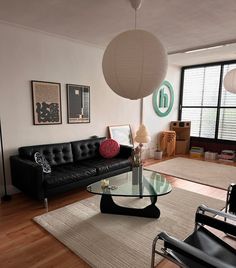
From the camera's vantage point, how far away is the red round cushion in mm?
3896

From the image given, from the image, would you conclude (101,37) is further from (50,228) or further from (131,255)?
(131,255)

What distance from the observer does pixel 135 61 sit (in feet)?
5.54

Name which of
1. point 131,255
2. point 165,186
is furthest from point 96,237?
point 165,186

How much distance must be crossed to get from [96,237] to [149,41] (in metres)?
2.00

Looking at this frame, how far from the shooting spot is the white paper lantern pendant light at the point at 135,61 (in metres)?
1.69

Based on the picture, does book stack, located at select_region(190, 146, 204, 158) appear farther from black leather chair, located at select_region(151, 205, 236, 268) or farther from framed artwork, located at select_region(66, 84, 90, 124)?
black leather chair, located at select_region(151, 205, 236, 268)

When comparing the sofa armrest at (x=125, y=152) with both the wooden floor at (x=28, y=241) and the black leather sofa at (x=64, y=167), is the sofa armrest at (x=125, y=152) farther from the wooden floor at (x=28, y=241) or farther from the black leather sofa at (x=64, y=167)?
the wooden floor at (x=28, y=241)

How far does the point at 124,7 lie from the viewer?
2.40m

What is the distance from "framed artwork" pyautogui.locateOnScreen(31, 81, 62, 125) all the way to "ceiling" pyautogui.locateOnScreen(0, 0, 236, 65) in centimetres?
88

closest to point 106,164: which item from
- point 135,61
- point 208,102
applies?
point 135,61

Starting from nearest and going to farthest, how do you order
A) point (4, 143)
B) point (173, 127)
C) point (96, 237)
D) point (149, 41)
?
point (149, 41) < point (96, 237) < point (4, 143) < point (173, 127)

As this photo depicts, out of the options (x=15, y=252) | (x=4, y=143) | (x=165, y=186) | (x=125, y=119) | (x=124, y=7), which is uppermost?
(x=124, y=7)

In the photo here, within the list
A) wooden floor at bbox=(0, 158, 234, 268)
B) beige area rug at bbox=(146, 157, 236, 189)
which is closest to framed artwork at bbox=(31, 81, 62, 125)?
wooden floor at bbox=(0, 158, 234, 268)

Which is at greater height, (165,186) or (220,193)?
(165,186)
